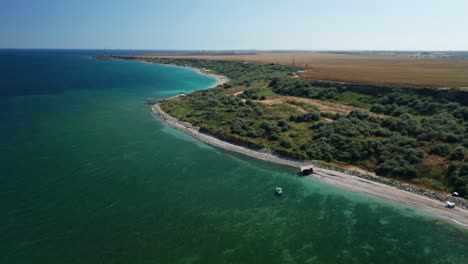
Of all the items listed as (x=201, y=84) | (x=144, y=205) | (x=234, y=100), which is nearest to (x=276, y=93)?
(x=234, y=100)

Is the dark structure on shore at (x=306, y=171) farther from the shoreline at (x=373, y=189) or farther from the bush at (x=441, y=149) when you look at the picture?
the bush at (x=441, y=149)

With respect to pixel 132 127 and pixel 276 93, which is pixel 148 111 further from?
pixel 276 93

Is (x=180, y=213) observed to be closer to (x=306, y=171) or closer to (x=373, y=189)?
(x=306, y=171)

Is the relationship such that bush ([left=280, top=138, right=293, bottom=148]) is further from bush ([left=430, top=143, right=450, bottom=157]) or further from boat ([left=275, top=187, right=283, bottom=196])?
bush ([left=430, top=143, right=450, bottom=157])

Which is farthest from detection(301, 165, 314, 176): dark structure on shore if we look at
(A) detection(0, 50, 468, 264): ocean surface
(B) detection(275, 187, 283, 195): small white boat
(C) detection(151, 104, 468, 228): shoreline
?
(B) detection(275, 187, 283, 195): small white boat

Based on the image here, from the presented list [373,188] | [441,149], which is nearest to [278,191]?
[373,188]
